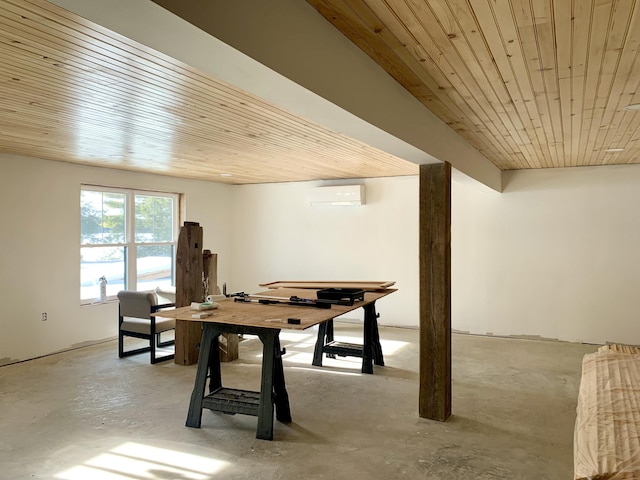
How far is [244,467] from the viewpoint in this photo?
303 centimetres

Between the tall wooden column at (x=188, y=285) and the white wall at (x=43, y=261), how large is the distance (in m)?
1.65

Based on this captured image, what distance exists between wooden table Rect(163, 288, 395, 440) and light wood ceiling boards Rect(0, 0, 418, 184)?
152 cm

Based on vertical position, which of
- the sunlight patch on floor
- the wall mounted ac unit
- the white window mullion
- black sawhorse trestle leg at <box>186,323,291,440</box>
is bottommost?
the sunlight patch on floor

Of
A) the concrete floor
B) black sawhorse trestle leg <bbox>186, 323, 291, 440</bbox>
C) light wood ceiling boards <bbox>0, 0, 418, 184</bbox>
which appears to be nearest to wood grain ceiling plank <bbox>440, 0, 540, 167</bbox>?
light wood ceiling boards <bbox>0, 0, 418, 184</bbox>

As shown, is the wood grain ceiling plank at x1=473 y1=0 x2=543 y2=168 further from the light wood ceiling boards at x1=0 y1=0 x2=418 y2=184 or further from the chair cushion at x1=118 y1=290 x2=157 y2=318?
the chair cushion at x1=118 y1=290 x2=157 y2=318

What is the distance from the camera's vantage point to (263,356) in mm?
3438

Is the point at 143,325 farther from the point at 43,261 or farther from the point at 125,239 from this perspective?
the point at 125,239

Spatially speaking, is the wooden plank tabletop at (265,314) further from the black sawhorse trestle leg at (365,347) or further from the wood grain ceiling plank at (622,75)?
the wood grain ceiling plank at (622,75)

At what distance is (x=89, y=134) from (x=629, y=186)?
6329 mm

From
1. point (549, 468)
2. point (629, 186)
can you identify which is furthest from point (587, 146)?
point (549, 468)

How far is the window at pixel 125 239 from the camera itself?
20.9ft

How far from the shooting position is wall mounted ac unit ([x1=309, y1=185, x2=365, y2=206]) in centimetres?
746

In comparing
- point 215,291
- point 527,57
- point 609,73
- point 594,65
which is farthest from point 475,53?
point 215,291

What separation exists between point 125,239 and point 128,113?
12.2 ft
